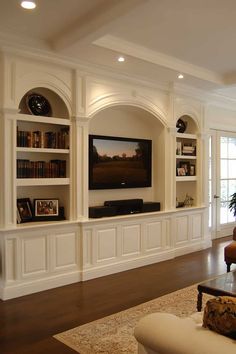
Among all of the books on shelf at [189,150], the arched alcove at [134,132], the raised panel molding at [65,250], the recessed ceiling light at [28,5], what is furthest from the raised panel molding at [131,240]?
the recessed ceiling light at [28,5]

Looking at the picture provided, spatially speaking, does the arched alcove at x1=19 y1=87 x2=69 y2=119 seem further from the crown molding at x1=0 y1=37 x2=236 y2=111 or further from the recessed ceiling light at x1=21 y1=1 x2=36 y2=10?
the recessed ceiling light at x1=21 y1=1 x2=36 y2=10

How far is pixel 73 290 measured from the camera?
4234 millimetres

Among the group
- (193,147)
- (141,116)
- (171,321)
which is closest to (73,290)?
(171,321)

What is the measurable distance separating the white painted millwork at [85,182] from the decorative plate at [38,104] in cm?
13

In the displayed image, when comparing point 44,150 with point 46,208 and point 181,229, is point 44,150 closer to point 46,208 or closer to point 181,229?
point 46,208

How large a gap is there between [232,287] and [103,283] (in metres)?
1.92

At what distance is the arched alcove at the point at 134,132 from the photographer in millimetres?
5364

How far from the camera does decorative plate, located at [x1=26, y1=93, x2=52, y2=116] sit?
439cm

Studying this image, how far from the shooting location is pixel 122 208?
5.24 metres

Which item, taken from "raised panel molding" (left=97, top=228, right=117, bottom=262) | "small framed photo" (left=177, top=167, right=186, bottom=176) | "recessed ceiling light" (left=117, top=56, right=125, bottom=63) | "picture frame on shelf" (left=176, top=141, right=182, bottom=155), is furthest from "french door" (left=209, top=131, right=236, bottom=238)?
"recessed ceiling light" (left=117, top=56, right=125, bottom=63)

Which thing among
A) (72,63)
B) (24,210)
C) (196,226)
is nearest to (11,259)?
(24,210)

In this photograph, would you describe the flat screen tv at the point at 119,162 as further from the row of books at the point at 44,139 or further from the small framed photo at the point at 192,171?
the small framed photo at the point at 192,171

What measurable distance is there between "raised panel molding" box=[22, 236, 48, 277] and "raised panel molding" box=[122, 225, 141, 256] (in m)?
1.29

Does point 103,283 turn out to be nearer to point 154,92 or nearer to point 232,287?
point 232,287
